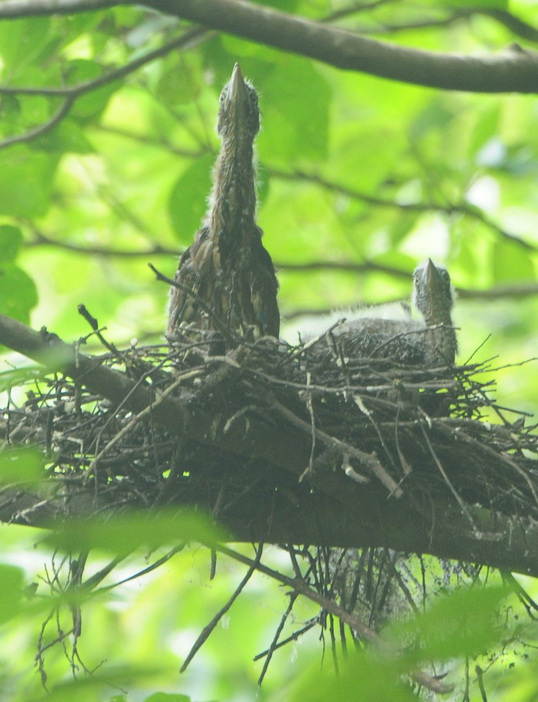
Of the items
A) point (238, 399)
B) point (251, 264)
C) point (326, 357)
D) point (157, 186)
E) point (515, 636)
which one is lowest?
point (515, 636)

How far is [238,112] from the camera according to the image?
10.6 feet

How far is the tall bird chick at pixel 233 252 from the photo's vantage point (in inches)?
123

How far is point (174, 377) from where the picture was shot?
7.52ft

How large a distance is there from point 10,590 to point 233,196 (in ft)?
8.37

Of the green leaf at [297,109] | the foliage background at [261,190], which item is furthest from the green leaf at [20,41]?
the green leaf at [297,109]

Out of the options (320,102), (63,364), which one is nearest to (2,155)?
(320,102)

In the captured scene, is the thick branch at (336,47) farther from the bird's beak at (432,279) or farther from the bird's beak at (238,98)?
the bird's beak at (432,279)

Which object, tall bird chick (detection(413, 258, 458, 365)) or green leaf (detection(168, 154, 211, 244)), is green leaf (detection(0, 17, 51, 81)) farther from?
tall bird chick (detection(413, 258, 458, 365))

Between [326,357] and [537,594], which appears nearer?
[326,357]

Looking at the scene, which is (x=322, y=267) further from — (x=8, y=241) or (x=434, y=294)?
(x=8, y=241)

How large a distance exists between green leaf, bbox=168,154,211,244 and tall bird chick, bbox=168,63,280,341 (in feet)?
2.29

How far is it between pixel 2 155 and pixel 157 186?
273 cm

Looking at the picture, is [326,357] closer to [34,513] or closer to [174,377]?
[174,377]

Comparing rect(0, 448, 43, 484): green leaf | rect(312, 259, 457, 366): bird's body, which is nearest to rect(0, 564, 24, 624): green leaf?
rect(0, 448, 43, 484): green leaf
